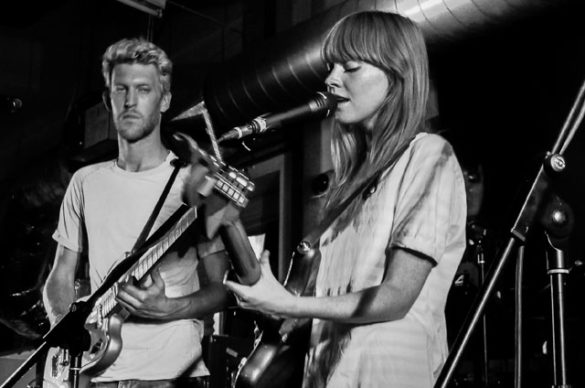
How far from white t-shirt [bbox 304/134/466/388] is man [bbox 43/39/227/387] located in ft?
2.74

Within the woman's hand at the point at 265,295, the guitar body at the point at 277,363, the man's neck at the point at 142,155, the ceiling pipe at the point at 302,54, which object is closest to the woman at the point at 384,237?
the woman's hand at the point at 265,295

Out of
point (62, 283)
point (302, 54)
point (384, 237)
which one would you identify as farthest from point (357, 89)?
point (302, 54)

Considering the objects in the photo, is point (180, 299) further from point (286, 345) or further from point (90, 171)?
point (90, 171)

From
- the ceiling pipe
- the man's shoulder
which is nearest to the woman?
the man's shoulder

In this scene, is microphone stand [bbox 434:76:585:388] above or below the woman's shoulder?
below

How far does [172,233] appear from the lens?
2.71m

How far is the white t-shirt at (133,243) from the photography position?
2.46 meters

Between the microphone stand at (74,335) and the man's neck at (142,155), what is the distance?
0.66m

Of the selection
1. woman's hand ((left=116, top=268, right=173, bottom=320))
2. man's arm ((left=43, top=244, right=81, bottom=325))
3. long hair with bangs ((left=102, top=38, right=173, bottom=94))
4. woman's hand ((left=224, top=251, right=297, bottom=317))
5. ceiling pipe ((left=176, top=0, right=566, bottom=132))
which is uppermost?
ceiling pipe ((left=176, top=0, right=566, bottom=132))

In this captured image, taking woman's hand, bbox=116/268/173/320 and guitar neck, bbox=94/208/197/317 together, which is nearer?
woman's hand, bbox=116/268/173/320

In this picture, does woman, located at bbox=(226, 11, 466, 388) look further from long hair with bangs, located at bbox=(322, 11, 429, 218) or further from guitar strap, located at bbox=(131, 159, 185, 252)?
guitar strap, located at bbox=(131, 159, 185, 252)

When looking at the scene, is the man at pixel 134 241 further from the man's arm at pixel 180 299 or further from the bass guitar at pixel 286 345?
the bass guitar at pixel 286 345

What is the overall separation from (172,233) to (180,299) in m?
0.31

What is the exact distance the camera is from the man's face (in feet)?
9.71
